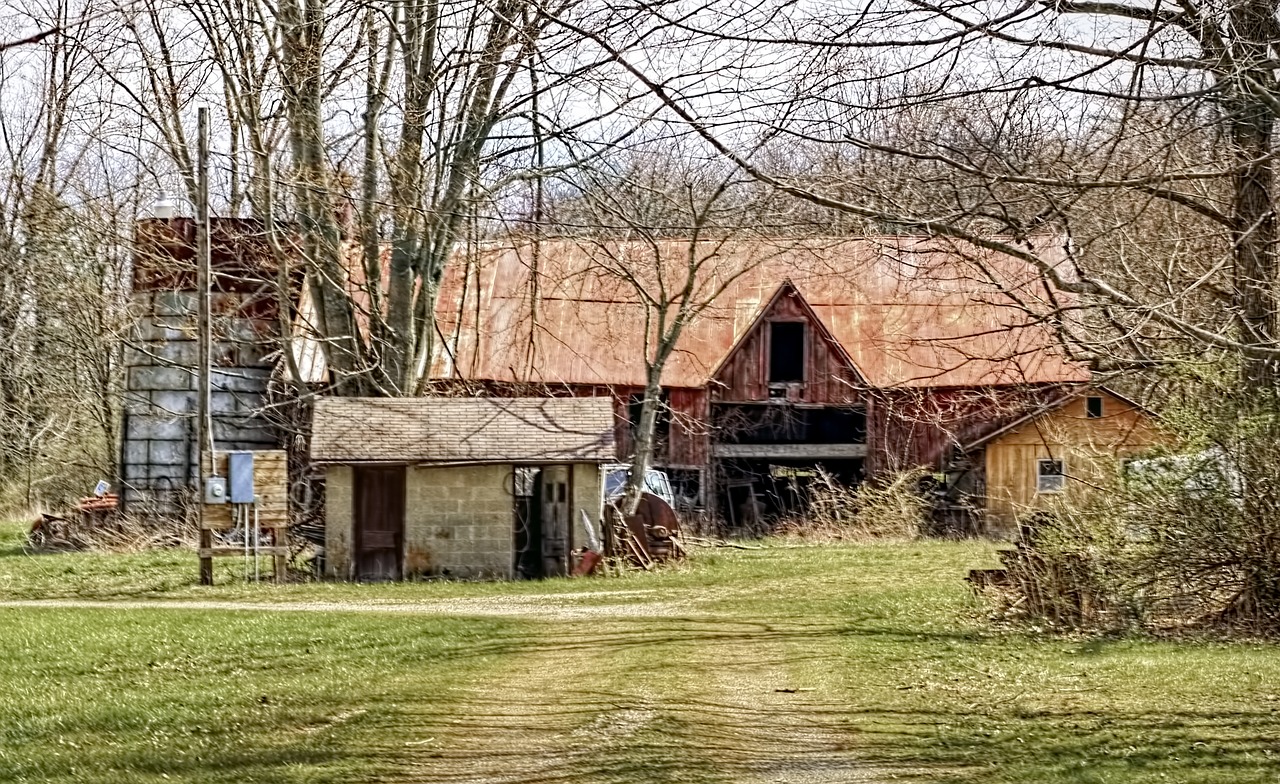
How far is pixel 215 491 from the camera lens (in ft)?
88.0

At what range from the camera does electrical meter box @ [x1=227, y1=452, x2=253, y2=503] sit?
26859mm

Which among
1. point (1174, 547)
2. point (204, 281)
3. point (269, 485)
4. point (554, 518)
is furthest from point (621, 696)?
point (204, 281)

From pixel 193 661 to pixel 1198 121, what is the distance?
10.3 meters

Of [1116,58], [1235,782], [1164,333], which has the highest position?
[1116,58]

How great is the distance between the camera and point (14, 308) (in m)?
46.8

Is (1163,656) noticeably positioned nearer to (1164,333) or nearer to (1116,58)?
(1164,333)

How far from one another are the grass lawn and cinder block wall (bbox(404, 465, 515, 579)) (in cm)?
561

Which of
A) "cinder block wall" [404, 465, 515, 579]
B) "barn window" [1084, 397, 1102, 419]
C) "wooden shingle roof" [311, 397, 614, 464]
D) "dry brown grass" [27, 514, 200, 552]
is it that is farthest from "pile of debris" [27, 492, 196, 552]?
"barn window" [1084, 397, 1102, 419]

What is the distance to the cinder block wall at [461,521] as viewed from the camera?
89.5 ft

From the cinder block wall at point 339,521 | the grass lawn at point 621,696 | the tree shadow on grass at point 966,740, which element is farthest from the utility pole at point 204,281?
the tree shadow on grass at point 966,740

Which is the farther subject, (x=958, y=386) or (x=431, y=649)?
(x=958, y=386)

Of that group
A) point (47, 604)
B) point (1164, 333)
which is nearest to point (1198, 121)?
point (1164, 333)

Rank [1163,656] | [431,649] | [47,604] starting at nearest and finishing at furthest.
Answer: [1163,656]
[431,649]
[47,604]

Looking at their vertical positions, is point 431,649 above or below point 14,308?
below
